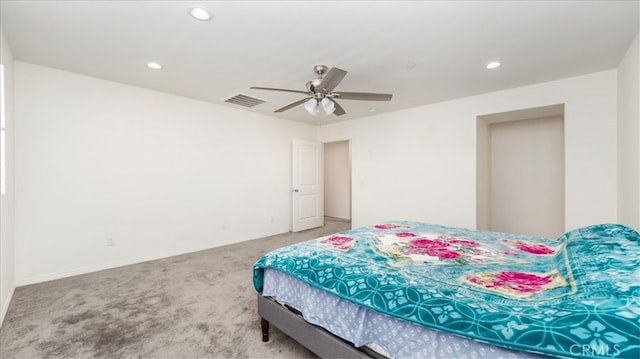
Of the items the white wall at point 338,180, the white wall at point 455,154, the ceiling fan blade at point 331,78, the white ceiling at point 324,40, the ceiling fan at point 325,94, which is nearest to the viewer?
the white ceiling at point 324,40

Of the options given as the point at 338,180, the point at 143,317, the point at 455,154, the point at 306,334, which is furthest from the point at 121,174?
the point at 338,180

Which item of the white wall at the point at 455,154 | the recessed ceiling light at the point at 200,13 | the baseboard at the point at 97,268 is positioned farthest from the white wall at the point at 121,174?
the recessed ceiling light at the point at 200,13

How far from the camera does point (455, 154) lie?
14.1 feet

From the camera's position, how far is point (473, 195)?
4.12 metres

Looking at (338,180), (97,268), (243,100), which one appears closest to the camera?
(97,268)

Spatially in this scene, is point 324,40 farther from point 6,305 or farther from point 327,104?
point 6,305

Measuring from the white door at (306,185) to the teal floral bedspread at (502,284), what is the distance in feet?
11.8

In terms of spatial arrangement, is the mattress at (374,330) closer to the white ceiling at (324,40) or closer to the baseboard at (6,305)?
the white ceiling at (324,40)

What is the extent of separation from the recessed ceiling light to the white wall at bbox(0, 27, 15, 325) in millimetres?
1722

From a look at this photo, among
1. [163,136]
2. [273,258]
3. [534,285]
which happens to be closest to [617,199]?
[534,285]

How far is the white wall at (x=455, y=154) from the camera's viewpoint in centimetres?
318

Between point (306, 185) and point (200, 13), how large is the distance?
429cm

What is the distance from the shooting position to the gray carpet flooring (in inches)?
73.6

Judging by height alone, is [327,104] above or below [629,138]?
above
